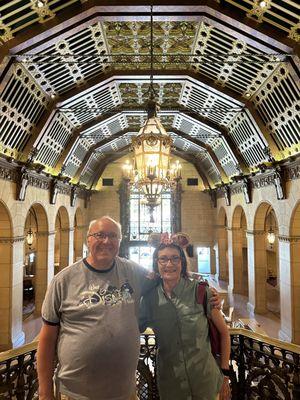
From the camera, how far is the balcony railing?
8.85ft

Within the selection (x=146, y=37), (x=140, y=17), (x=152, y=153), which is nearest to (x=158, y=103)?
(x=146, y=37)

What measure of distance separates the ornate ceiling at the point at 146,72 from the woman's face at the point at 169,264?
16.9 ft

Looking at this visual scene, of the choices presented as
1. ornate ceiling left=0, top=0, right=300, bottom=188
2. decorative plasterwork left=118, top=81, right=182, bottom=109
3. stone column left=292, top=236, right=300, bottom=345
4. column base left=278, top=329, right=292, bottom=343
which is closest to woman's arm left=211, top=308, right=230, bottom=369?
ornate ceiling left=0, top=0, right=300, bottom=188

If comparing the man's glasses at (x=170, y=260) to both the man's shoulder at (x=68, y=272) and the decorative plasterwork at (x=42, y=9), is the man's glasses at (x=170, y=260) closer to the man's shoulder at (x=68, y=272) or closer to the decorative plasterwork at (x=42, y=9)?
the man's shoulder at (x=68, y=272)

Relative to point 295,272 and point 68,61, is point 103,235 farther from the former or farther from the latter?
point 295,272

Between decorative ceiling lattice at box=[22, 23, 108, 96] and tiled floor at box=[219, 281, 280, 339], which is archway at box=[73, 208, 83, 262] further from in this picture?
decorative ceiling lattice at box=[22, 23, 108, 96]

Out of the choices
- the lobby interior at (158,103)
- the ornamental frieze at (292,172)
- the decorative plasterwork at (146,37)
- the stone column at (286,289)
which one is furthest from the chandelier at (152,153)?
the stone column at (286,289)

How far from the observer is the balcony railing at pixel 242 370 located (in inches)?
106

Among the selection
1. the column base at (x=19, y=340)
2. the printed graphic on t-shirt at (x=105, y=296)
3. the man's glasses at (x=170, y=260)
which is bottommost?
the column base at (x=19, y=340)

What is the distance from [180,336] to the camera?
2084 mm

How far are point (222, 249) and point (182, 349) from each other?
1585 centimetres

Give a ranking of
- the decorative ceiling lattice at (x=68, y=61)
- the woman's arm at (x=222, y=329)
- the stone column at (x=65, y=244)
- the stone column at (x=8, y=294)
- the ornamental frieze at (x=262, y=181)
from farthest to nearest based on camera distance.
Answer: the stone column at (x=65, y=244) → the ornamental frieze at (x=262, y=181) → the stone column at (x=8, y=294) → the decorative ceiling lattice at (x=68, y=61) → the woman's arm at (x=222, y=329)

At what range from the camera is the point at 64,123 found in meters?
10.8

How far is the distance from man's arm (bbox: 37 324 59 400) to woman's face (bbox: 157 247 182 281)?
823 mm
